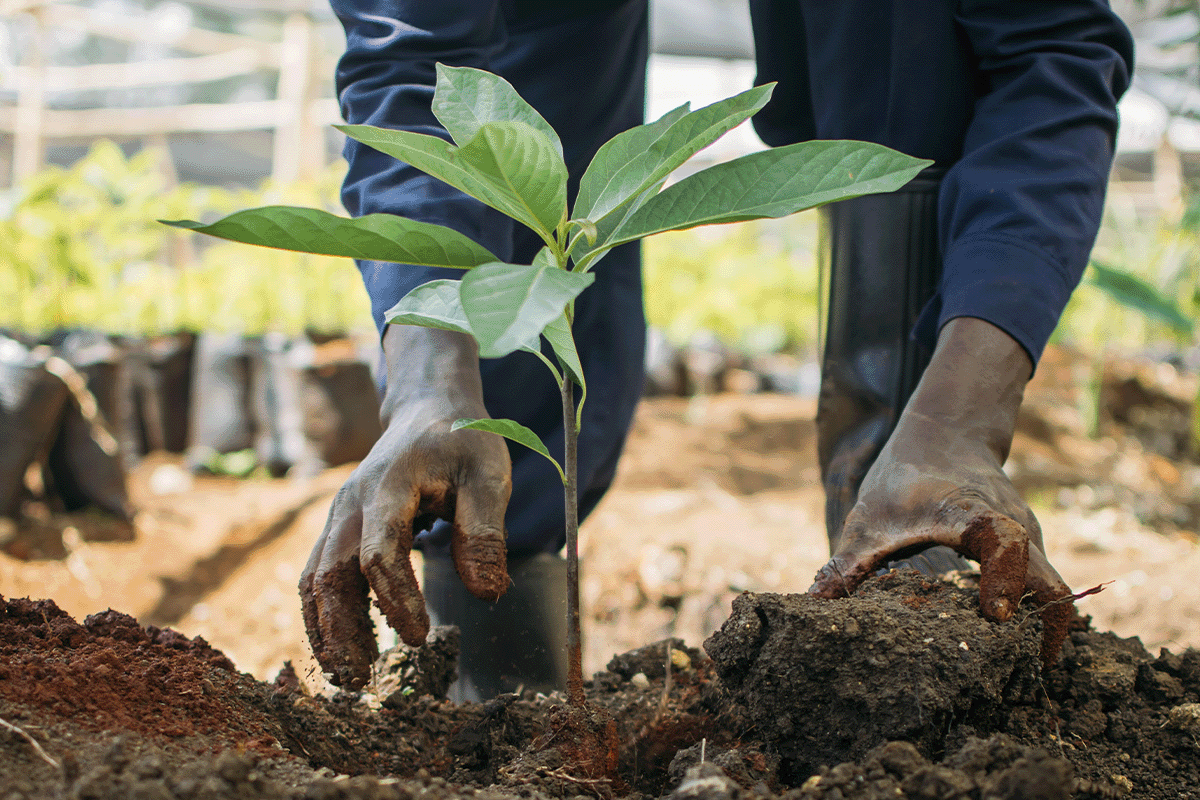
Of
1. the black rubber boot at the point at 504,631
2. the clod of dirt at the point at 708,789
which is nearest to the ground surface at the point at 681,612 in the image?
the clod of dirt at the point at 708,789

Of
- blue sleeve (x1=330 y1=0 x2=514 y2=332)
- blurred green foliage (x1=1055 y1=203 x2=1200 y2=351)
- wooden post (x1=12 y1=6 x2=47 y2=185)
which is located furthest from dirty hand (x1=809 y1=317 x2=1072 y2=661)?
wooden post (x1=12 y1=6 x2=47 y2=185)

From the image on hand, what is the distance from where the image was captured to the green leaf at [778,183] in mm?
708

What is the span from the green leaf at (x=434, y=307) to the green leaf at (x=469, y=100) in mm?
135

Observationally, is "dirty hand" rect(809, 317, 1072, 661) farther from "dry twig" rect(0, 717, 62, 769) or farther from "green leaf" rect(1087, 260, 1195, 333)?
"green leaf" rect(1087, 260, 1195, 333)

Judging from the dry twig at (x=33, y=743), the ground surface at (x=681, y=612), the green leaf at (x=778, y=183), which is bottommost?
the ground surface at (x=681, y=612)

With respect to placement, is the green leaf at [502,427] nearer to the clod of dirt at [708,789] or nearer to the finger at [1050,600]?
the clod of dirt at [708,789]

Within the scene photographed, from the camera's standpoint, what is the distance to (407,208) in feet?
3.64

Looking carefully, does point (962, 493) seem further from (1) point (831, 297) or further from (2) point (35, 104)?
(2) point (35, 104)

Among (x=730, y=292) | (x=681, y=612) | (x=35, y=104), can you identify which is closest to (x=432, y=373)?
(x=681, y=612)

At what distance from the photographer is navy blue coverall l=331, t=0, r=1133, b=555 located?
1128 mm

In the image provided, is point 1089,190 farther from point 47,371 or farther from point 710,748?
point 47,371

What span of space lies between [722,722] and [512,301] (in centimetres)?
60

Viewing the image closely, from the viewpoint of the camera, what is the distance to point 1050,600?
3.02ft

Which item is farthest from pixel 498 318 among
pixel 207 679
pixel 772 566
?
pixel 772 566
